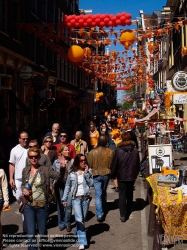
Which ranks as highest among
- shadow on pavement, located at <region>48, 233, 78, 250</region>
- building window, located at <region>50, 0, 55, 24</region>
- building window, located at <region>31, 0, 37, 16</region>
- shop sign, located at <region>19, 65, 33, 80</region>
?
building window, located at <region>50, 0, 55, 24</region>

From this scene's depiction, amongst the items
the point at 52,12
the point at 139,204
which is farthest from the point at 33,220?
the point at 52,12

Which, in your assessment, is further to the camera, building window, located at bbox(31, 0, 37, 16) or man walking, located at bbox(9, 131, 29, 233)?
building window, located at bbox(31, 0, 37, 16)

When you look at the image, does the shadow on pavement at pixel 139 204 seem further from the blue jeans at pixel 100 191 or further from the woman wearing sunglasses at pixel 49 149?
the woman wearing sunglasses at pixel 49 149

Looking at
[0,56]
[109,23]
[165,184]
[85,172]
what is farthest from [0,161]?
[0,56]

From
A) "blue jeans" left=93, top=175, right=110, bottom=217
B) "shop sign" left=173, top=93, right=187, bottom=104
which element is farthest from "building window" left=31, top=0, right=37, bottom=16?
"blue jeans" left=93, top=175, right=110, bottom=217

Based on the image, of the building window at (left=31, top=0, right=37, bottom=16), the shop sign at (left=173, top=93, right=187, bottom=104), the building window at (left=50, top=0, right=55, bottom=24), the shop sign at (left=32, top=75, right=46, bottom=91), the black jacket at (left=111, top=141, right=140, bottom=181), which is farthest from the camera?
the building window at (left=50, top=0, right=55, bottom=24)

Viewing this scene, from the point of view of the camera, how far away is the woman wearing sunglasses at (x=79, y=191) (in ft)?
19.7

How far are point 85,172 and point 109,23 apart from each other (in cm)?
820

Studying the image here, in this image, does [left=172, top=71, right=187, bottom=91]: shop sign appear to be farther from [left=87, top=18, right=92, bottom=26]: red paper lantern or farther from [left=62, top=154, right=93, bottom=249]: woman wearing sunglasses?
[left=62, top=154, right=93, bottom=249]: woman wearing sunglasses

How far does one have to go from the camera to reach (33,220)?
5277mm

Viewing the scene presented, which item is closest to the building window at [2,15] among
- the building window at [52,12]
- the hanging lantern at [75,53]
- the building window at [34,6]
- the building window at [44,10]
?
the building window at [34,6]

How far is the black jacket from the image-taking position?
25.1 ft

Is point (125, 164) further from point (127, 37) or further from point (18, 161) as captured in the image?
point (127, 37)

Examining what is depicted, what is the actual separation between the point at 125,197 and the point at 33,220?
286 centimetres
